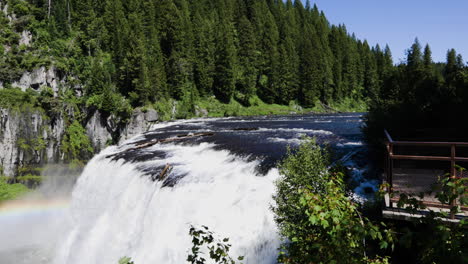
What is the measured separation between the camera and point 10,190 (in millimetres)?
25031

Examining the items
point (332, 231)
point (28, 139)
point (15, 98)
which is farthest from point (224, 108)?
point (332, 231)

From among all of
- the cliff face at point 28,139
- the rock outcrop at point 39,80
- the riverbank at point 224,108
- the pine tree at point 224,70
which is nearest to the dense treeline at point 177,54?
the pine tree at point 224,70

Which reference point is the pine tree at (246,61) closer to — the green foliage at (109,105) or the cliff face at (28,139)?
the green foliage at (109,105)

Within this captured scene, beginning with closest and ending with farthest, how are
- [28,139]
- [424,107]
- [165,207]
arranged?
[424,107], [165,207], [28,139]

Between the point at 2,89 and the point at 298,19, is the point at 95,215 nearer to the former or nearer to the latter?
the point at 2,89

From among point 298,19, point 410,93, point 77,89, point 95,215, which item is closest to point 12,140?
point 77,89

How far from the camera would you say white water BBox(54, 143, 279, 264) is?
10.4 m

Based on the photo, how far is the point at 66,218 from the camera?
69.6ft

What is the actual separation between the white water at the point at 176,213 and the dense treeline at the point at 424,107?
6040 millimetres

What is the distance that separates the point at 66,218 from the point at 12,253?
3.61 m

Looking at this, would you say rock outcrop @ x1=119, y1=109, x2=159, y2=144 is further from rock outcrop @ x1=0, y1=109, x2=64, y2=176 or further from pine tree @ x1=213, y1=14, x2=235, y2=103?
pine tree @ x1=213, y1=14, x2=235, y2=103

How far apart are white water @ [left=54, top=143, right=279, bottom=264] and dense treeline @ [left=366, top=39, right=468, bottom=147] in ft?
19.8

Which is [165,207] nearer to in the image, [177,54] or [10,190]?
[10,190]

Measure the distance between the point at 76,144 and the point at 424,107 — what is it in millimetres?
29969
